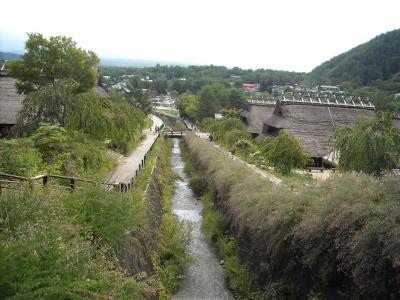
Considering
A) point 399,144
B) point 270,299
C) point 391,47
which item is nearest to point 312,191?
point 270,299

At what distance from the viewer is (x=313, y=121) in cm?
3188

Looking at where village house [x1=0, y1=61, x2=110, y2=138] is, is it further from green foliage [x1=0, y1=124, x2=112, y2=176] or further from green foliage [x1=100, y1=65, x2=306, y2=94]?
green foliage [x1=100, y1=65, x2=306, y2=94]

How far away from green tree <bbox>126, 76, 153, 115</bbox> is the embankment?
173 ft

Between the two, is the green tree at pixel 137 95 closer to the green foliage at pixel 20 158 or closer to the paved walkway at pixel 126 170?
the paved walkway at pixel 126 170

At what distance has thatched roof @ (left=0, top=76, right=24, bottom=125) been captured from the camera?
22841 millimetres

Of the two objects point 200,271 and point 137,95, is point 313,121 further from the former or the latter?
point 137,95

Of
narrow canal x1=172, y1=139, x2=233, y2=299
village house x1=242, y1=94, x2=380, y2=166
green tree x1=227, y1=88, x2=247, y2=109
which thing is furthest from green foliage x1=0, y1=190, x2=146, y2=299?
green tree x1=227, y1=88, x2=247, y2=109

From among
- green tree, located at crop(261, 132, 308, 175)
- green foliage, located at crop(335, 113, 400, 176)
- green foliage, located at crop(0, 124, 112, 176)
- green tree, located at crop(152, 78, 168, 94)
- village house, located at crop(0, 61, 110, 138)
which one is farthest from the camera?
green tree, located at crop(152, 78, 168, 94)

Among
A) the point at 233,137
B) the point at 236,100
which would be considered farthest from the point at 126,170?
the point at 236,100

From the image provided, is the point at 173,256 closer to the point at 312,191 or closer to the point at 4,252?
the point at 312,191

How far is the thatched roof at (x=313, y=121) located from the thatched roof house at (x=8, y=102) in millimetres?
19712

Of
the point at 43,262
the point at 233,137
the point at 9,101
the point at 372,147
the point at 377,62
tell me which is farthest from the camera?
the point at 377,62

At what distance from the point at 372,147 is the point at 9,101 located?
21.6 m

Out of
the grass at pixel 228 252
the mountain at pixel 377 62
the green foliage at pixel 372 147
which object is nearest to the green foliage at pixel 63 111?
the grass at pixel 228 252
